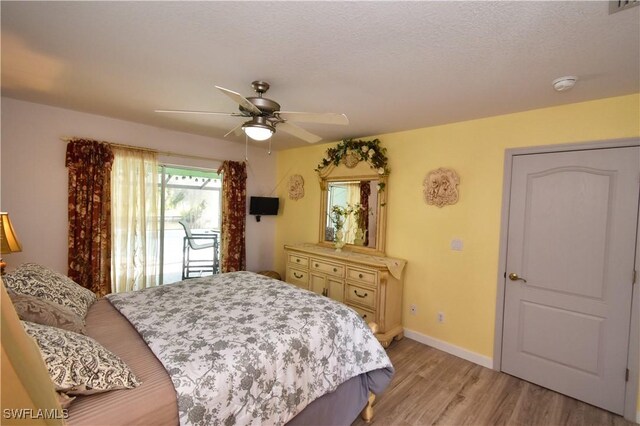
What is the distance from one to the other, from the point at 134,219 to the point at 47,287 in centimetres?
180

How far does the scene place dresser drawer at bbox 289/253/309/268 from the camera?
404 cm

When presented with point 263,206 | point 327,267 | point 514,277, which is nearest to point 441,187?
point 514,277

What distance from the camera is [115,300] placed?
231 cm

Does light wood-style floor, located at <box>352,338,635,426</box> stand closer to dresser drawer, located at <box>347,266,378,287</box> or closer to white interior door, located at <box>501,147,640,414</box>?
white interior door, located at <box>501,147,640,414</box>

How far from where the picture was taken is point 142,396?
4.14 feet

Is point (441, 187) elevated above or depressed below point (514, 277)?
above

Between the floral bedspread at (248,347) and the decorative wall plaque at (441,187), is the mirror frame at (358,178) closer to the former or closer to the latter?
the decorative wall plaque at (441,187)

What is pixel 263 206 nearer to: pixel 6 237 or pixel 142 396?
pixel 6 237

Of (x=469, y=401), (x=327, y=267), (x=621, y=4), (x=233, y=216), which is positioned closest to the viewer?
(x=621, y=4)

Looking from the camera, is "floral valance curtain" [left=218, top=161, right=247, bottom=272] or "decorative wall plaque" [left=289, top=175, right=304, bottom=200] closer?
"floral valance curtain" [left=218, top=161, right=247, bottom=272]

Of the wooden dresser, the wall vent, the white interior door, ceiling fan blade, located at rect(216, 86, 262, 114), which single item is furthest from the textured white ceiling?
the wooden dresser

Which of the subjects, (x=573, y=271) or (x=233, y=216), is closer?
(x=573, y=271)

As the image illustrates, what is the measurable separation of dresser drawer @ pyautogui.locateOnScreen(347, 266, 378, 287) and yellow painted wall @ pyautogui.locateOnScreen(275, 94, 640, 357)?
499mm

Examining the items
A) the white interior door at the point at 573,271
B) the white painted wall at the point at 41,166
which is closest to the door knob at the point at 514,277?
the white interior door at the point at 573,271
